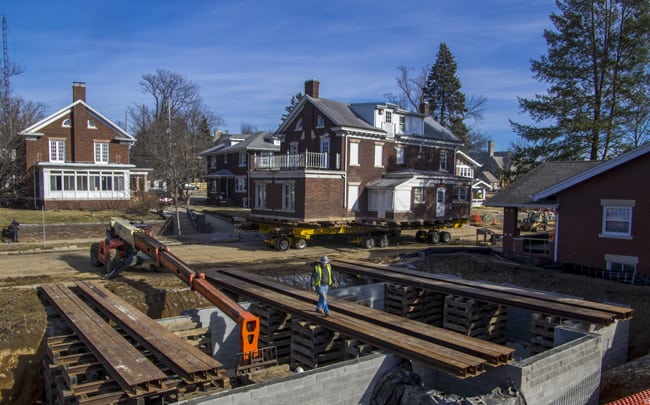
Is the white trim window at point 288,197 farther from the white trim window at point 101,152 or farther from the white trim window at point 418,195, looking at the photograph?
the white trim window at point 101,152

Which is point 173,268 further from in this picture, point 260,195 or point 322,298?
point 260,195

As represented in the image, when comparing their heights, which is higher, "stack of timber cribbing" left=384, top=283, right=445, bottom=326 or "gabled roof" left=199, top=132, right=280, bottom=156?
"gabled roof" left=199, top=132, right=280, bottom=156

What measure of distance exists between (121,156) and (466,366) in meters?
38.4

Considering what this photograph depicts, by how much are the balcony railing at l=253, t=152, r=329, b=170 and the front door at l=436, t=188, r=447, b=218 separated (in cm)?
799

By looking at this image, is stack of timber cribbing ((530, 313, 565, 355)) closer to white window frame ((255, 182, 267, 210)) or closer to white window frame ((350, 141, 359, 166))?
white window frame ((350, 141, 359, 166))

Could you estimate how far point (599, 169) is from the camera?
2028cm

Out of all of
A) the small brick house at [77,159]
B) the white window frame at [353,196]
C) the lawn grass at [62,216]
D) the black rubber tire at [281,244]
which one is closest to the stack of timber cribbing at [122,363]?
the black rubber tire at [281,244]

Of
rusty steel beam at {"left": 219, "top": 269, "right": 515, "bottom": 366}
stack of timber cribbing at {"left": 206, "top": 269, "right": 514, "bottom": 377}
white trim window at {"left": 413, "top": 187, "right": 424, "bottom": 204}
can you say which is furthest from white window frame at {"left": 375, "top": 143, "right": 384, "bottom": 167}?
stack of timber cribbing at {"left": 206, "top": 269, "right": 514, "bottom": 377}

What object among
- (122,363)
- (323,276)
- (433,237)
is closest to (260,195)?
(433,237)

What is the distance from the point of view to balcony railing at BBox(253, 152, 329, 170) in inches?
1188

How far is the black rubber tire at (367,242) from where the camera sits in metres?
29.6

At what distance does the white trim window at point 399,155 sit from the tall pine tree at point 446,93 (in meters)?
32.3

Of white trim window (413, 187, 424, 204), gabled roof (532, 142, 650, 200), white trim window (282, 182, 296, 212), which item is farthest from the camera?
white trim window (413, 187, 424, 204)

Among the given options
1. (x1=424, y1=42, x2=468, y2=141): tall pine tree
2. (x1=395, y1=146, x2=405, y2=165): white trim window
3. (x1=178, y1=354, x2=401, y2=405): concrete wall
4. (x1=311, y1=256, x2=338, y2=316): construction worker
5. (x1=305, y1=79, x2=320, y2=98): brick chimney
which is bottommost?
(x1=178, y1=354, x2=401, y2=405): concrete wall
